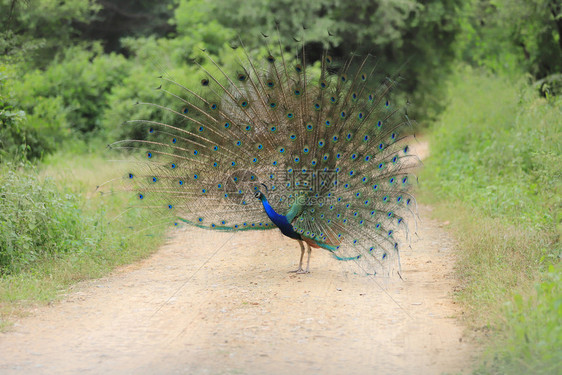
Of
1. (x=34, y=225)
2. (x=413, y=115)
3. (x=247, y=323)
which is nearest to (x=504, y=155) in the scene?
(x=413, y=115)

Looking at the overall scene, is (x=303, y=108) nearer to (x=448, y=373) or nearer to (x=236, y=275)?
(x=236, y=275)

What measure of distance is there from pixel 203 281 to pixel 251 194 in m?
1.24

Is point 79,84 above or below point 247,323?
above

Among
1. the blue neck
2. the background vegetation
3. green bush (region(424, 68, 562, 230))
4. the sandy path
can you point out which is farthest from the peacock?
green bush (region(424, 68, 562, 230))

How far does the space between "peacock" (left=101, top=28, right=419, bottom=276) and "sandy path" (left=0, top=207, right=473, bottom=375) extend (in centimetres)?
68

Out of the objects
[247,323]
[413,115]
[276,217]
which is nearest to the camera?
[247,323]

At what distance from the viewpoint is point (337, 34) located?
21.0m

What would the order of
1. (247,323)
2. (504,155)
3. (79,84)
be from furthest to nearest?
(79,84), (504,155), (247,323)

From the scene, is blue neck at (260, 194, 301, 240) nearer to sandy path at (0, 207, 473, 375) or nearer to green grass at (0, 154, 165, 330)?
sandy path at (0, 207, 473, 375)

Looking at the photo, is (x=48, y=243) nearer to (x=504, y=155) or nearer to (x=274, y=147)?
(x=274, y=147)

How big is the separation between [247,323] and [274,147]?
220 cm

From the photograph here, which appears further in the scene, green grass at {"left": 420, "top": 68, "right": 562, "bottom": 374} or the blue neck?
the blue neck

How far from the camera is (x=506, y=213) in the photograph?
8.62 m

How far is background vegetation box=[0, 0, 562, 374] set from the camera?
611 centimetres
